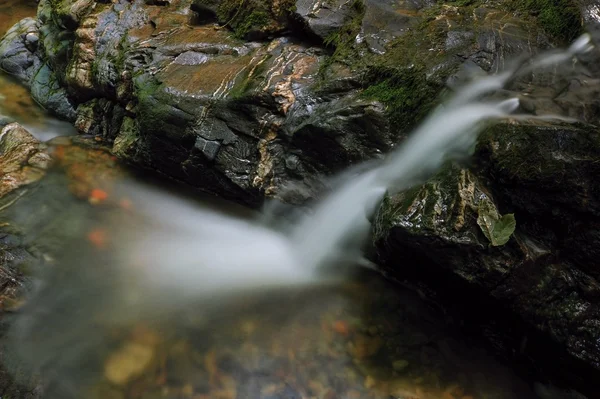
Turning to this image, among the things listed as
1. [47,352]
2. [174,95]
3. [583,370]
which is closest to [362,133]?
[174,95]

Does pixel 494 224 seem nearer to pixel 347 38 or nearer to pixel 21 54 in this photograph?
pixel 347 38

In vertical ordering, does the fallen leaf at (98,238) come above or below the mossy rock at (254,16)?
below

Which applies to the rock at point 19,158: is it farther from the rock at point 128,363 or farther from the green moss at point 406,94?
the green moss at point 406,94

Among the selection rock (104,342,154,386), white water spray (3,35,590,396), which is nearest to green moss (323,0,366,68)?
white water spray (3,35,590,396)

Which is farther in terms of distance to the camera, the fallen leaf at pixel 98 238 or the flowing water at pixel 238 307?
the fallen leaf at pixel 98 238

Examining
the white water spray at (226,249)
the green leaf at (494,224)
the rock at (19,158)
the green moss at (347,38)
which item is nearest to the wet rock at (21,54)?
the rock at (19,158)

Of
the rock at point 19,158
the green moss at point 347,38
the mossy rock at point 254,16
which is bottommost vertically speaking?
the rock at point 19,158

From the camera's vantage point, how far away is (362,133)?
4129 millimetres

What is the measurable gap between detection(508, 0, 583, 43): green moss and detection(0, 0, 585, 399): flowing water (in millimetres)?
211

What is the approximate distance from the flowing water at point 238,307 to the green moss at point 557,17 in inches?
8.3

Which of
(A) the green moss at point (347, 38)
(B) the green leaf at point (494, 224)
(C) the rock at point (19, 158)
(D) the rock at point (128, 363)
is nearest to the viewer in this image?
(B) the green leaf at point (494, 224)

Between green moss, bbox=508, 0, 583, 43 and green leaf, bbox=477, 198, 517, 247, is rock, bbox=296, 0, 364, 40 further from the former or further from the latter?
green leaf, bbox=477, 198, 517, 247

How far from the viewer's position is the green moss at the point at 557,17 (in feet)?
13.5

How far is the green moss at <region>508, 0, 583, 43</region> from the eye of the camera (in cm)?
412
